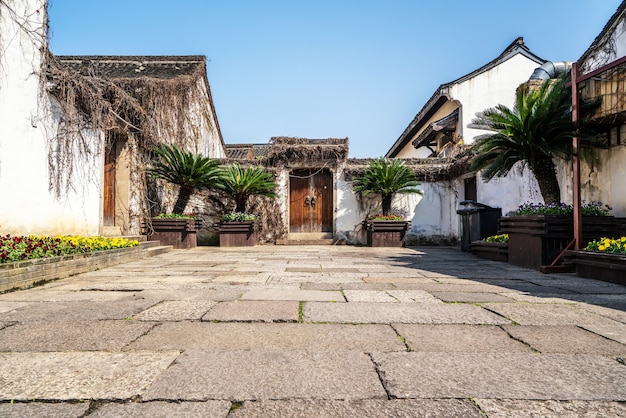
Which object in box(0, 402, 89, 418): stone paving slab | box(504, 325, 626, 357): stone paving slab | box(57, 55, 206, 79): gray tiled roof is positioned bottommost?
box(504, 325, 626, 357): stone paving slab

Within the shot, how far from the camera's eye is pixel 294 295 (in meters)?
3.23

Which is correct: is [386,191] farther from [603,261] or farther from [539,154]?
[603,261]

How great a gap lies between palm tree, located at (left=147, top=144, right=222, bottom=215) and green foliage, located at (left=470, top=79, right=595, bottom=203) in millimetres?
6265

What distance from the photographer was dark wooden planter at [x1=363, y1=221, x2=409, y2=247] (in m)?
10.3

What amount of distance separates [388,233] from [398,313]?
7.91m

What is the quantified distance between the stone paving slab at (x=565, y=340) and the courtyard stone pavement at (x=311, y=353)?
0.04 ft

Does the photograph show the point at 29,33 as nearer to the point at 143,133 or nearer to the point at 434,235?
the point at 143,133

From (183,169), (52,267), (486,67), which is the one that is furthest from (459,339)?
(486,67)

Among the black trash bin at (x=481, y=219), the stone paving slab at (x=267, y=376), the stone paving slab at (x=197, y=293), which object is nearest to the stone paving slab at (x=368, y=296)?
the stone paving slab at (x=197, y=293)

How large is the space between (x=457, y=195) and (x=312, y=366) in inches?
413

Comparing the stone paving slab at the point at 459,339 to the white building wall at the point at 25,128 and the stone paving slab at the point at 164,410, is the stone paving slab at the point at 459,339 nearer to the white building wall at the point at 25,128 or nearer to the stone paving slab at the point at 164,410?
the stone paving slab at the point at 164,410

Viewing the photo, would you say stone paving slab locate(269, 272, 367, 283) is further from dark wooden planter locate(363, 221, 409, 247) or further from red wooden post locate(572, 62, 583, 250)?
dark wooden planter locate(363, 221, 409, 247)

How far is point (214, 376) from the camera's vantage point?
5.00 feet

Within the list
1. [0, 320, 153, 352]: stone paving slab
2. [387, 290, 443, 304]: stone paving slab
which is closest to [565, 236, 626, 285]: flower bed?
[387, 290, 443, 304]: stone paving slab
